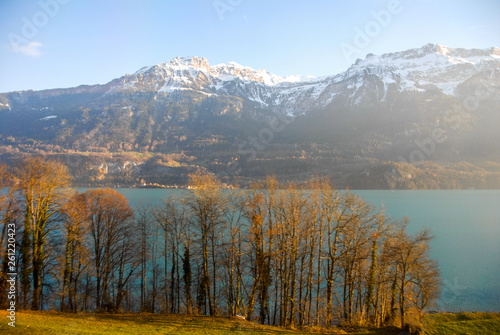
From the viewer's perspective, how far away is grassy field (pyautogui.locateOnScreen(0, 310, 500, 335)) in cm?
1334

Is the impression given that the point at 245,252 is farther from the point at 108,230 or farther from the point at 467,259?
the point at 467,259

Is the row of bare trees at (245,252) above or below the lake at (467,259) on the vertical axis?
above

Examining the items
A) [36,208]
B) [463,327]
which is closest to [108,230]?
[36,208]

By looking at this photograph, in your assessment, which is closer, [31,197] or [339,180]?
[31,197]

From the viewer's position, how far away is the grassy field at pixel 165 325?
13.3 metres

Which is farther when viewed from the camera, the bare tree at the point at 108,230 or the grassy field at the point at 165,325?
the bare tree at the point at 108,230

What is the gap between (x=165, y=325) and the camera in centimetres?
1636

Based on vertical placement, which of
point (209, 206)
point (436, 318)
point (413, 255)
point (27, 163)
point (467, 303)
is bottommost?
point (467, 303)

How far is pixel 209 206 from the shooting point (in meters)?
26.7

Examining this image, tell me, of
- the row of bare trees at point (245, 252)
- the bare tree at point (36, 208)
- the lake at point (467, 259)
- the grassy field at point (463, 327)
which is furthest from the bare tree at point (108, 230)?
the grassy field at point (463, 327)

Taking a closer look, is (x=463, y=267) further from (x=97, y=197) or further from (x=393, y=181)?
(x=393, y=181)

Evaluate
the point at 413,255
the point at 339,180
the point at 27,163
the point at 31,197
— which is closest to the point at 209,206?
the point at 31,197

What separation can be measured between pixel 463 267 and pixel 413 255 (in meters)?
28.3

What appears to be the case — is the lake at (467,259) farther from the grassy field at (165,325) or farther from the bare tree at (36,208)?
the grassy field at (165,325)
